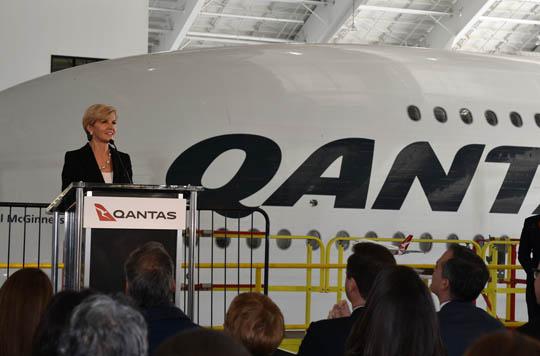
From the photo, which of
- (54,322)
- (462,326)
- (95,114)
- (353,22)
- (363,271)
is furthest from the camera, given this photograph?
(353,22)

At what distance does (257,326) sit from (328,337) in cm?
81

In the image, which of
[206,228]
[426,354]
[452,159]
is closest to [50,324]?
[426,354]

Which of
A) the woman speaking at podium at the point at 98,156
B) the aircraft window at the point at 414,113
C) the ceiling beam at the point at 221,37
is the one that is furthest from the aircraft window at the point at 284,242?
the ceiling beam at the point at 221,37

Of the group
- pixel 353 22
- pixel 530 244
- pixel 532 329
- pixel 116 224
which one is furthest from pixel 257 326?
pixel 353 22

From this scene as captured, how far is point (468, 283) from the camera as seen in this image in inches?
221

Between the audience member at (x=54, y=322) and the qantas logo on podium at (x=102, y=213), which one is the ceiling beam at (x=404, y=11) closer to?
the qantas logo on podium at (x=102, y=213)

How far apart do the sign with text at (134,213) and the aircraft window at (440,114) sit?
6773mm

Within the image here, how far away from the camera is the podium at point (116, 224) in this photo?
238 inches

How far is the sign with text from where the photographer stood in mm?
6031

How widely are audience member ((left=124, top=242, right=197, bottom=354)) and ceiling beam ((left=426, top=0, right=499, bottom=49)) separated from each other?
25716mm

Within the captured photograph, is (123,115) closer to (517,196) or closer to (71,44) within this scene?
(517,196)

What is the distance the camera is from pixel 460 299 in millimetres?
5625

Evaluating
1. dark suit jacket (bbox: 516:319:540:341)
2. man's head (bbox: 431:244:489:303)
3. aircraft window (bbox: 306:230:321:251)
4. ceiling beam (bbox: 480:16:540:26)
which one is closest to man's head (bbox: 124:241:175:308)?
man's head (bbox: 431:244:489:303)

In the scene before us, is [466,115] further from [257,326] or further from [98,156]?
[257,326]
